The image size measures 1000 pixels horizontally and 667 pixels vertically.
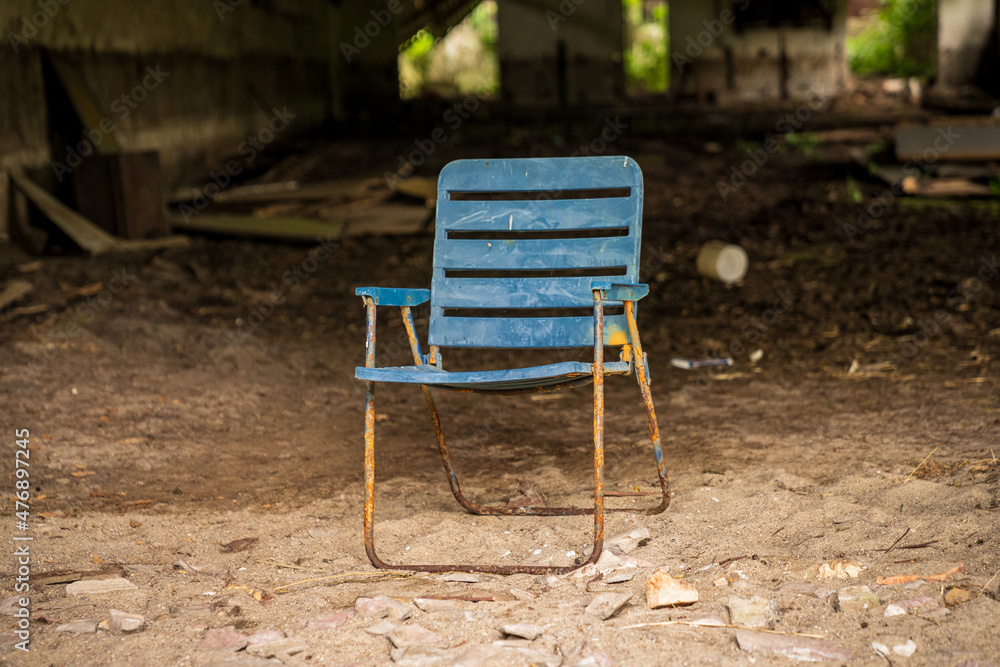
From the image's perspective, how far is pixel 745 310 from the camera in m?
5.93

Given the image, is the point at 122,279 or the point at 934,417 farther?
the point at 122,279

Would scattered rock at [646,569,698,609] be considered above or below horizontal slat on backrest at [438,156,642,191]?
below

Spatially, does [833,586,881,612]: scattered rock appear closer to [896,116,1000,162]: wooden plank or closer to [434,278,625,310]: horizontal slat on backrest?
[434,278,625,310]: horizontal slat on backrest

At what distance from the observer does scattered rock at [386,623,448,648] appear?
2.14 metres

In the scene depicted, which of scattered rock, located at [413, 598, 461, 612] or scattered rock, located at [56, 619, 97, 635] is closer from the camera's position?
scattered rock, located at [56, 619, 97, 635]

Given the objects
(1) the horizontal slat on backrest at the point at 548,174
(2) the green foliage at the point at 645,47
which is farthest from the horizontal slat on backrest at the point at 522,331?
(2) the green foliage at the point at 645,47

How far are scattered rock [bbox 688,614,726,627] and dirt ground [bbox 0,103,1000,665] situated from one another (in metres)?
0.02

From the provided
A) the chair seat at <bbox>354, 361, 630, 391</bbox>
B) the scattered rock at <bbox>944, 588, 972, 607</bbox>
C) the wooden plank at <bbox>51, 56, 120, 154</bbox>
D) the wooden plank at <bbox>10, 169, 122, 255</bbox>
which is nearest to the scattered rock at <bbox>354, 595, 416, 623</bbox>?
the chair seat at <bbox>354, 361, 630, 391</bbox>

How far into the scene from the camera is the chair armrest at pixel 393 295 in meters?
2.77

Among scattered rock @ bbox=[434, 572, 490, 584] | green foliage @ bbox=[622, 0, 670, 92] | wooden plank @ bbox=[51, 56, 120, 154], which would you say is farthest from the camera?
green foliage @ bbox=[622, 0, 670, 92]

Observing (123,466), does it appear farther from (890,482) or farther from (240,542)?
(890,482)

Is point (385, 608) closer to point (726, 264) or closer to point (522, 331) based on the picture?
point (522, 331)

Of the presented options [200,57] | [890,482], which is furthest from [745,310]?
[200,57]

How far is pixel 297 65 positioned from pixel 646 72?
34.8ft
